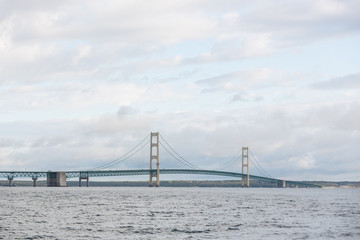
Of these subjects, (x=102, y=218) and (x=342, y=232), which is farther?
(x=102, y=218)

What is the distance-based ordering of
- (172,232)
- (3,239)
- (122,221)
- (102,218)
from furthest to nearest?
(102,218), (122,221), (172,232), (3,239)

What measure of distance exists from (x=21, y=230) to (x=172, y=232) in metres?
11.1

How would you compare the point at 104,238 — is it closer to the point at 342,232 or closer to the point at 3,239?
the point at 3,239

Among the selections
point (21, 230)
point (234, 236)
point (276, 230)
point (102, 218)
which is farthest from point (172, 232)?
point (102, 218)

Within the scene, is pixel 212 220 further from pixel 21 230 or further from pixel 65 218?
pixel 21 230

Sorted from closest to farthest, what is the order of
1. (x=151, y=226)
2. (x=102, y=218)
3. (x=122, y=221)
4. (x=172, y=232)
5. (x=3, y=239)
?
(x=3, y=239) → (x=172, y=232) → (x=151, y=226) → (x=122, y=221) → (x=102, y=218)

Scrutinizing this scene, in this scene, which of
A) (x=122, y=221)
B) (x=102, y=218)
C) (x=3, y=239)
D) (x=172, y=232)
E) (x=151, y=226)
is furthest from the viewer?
(x=102, y=218)

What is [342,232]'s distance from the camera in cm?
4200

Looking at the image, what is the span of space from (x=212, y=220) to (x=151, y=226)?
8.18 m

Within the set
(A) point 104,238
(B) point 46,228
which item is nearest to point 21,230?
(B) point 46,228

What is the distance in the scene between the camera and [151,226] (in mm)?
45812

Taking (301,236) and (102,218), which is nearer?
(301,236)

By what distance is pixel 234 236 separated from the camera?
128 feet

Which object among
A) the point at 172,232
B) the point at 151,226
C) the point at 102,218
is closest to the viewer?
the point at 172,232
